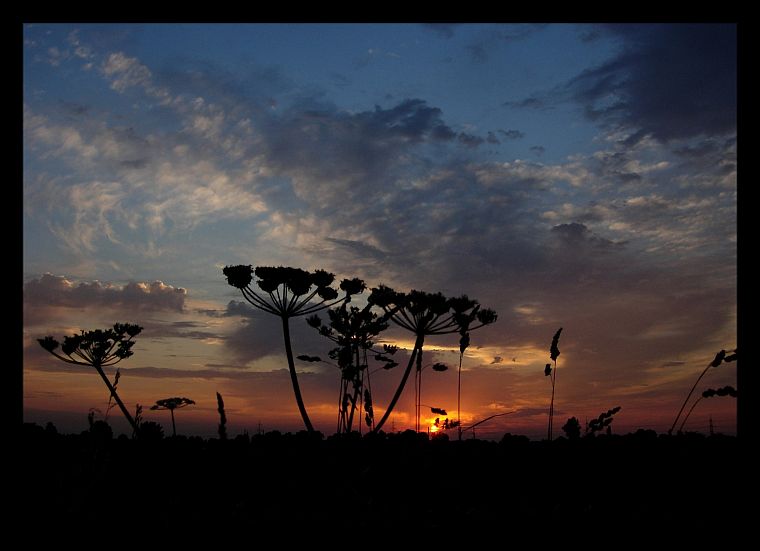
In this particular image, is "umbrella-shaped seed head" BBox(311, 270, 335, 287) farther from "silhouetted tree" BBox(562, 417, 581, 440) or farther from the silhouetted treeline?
"silhouetted tree" BBox(562, 417, 581, 440)

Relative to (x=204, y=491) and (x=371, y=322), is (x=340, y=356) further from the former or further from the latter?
(x=204, y=491)

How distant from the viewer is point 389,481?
5.13m

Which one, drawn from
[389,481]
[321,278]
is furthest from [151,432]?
[321,278]

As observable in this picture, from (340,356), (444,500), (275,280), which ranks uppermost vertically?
(275,280)

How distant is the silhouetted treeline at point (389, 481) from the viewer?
124 inches

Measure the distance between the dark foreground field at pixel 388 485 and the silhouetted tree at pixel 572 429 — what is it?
0.09 metres

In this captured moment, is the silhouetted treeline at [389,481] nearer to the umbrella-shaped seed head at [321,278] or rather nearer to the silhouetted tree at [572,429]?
the silhouetted tree at [572,429]

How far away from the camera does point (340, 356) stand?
9281 mm

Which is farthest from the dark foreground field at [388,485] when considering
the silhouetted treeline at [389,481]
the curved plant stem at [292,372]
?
the curved plant stem at [292,372]

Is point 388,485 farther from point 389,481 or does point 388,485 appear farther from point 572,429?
point 572,429

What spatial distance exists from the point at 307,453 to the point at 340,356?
10.8 feet

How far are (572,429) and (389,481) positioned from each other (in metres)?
2.50
